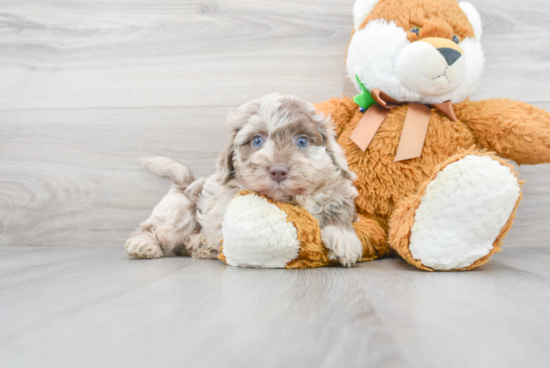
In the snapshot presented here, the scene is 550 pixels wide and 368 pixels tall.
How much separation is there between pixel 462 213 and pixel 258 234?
496 millimetres

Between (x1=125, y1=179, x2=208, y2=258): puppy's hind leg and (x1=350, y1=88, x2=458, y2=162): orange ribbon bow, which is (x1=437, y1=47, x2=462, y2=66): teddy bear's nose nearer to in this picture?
→ (x1=350, y1=88, x2=458, y2=162): orange ribbon bow

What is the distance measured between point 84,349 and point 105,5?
158 cm

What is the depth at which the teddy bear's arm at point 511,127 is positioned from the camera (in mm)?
1137

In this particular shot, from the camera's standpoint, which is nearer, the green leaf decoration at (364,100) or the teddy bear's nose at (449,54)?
the teddy bear's nose at (449,54)

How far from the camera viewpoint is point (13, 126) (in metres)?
1.67

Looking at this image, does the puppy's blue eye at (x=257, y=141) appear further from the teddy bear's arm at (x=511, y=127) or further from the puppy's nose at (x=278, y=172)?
the teddy bear's arm at (x=511, y=127)

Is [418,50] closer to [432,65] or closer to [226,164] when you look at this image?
[432,65]

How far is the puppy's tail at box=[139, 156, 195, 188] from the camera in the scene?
4.86ft

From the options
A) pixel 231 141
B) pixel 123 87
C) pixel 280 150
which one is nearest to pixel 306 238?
pixel 280 150

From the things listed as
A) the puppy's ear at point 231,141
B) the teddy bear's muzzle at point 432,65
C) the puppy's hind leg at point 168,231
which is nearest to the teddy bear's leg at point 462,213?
the teddy bear's muzzle at point 432,65

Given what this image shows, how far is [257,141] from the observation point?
3.46ft

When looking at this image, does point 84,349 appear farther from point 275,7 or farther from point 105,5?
point 105,5

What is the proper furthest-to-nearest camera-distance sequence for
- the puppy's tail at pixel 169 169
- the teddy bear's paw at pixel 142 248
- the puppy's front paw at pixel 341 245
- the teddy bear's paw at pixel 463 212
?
the puppy's tail at pixel 169 169
the teddy bear's paw at pixel 142 248
the puppy's front paw at pixel 341 245
the teddy bear's paw at pixel 463 212

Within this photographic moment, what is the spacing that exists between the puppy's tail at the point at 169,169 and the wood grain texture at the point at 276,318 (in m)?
0.55
